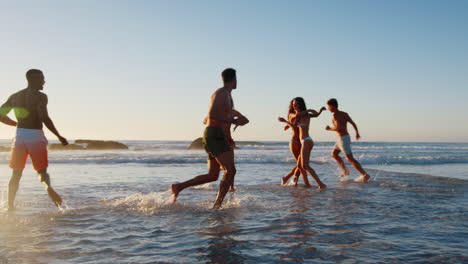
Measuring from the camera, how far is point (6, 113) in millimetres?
5391

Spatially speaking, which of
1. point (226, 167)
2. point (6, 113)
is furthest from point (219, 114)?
point (6, 113)

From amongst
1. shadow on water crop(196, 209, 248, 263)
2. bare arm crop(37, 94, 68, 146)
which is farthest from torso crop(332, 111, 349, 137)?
bare arm crop(37, 94, 68, 146)

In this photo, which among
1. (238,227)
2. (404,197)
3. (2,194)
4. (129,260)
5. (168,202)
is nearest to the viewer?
(129,260)

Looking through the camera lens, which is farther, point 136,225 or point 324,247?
point 136,225

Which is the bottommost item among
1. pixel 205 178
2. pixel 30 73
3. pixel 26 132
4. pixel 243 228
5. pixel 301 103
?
pixel 243 228

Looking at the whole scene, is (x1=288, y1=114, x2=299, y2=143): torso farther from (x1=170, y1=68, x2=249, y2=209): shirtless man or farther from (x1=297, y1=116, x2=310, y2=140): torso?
(x1=170, y1=68, x2=249, y2=209): shirtless man

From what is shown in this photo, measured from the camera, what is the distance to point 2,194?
739 centimetres

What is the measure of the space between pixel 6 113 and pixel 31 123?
0.41 metres

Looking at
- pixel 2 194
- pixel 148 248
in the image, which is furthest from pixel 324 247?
pixel 2 194

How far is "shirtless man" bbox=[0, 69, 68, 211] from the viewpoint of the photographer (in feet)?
17.5

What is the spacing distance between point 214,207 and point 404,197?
3619 millimetres

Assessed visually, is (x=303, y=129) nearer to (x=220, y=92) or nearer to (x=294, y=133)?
(x=294, y=133)

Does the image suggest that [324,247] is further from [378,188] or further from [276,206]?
[378,188]

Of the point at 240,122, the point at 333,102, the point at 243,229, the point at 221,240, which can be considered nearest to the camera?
the point at 221,240
